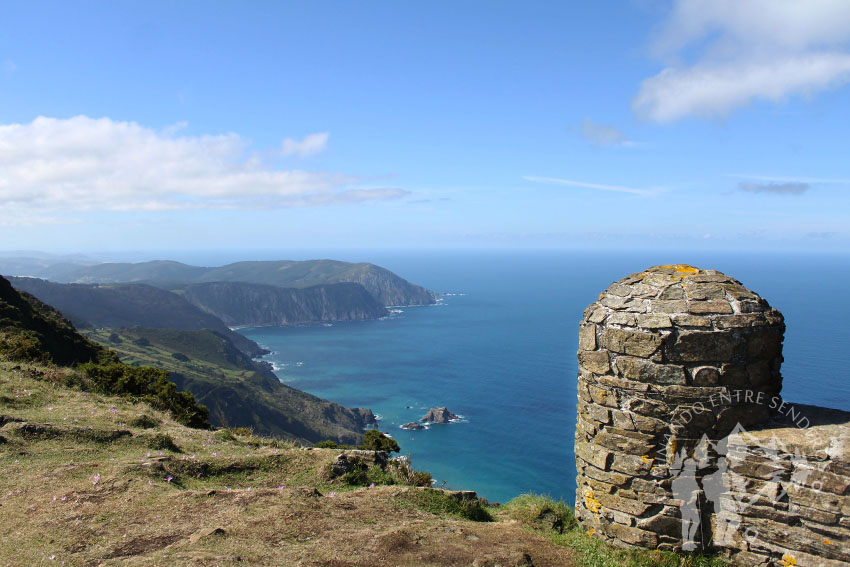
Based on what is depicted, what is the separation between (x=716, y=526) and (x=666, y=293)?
3.80m

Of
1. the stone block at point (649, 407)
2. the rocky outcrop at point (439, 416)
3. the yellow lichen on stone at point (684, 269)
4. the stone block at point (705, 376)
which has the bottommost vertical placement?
the rocky outcrop at point (439, 416)

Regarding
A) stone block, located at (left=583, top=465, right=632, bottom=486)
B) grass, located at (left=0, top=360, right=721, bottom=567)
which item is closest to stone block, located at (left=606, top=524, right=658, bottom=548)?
grass, located at (left=0, top=360, right=721, bottom=567)

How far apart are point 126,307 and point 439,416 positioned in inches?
5491

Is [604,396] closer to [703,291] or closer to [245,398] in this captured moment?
[703,291]

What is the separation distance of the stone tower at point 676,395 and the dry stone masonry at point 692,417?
2 cm

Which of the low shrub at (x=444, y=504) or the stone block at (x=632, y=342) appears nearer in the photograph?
the stone block at (x=632, y=342)

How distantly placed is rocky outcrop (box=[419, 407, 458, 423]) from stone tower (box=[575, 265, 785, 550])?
250ft

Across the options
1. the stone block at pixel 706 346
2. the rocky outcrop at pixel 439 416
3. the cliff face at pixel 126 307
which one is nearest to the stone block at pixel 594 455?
the stone block at pixel 706 346

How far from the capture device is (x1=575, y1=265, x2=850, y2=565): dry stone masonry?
7.61 m

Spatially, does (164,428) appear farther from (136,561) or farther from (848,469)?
(848,469)

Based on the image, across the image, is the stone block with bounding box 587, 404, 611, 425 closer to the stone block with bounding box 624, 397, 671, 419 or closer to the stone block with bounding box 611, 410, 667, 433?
the stone block with bounding box 611, 410, 667, 433

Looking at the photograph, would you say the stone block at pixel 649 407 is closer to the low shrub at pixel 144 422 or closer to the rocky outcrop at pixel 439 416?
the low shrub at pixel 144 422

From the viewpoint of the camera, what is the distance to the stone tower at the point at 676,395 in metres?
7.70

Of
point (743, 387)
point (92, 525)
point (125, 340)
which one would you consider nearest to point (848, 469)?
point (743, 387)
